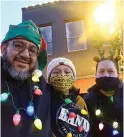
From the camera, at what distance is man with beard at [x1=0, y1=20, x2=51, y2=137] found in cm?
181

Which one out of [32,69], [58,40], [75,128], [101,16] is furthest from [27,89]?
[58,40]

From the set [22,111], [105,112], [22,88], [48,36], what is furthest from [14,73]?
[48,36]

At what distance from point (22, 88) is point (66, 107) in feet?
1.43

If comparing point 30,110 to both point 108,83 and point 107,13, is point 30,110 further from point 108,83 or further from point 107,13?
point 107,13

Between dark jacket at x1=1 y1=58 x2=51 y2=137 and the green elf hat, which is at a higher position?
the green elf hat

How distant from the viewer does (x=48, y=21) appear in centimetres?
1009

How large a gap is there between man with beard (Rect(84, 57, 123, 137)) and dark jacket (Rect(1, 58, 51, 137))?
64 cm

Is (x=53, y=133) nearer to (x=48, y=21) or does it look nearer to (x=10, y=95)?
(x=10, y=95)

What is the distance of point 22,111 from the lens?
1883mm

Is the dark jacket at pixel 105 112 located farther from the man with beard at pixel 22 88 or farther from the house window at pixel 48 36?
the house window at pixel 48 36

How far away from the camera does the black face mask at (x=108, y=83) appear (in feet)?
8.68

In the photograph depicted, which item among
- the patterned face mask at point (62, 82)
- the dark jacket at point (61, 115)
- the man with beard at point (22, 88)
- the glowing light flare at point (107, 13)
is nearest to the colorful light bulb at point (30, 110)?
the man with beard at point (22, 88)

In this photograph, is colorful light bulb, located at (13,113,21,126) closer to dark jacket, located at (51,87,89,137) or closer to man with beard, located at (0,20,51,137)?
man with beard, located at (0,20,51,137)

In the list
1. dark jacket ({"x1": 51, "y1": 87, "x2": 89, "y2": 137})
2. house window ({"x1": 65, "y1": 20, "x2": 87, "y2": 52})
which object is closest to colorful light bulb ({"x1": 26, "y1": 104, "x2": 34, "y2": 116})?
dark jacket ({"x1": 51, "y1": 87, "x2": 89, "y2": 137})
